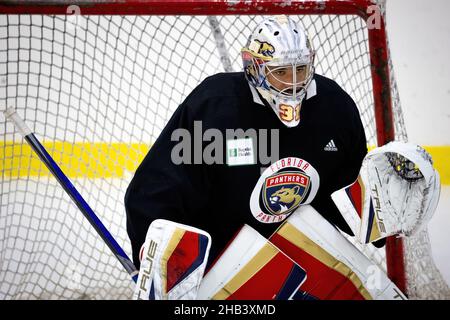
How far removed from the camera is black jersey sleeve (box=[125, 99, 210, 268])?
6.20 feet

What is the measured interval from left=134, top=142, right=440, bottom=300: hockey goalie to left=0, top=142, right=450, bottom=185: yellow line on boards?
116 cm

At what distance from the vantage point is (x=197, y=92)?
199 centimetres

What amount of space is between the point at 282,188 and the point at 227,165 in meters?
0.16

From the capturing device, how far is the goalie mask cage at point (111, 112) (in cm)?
208

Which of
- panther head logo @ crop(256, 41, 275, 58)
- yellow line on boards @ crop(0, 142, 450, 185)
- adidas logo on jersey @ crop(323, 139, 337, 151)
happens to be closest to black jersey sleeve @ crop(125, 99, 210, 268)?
panther head logo @ crop(256, 41, 275, 58)

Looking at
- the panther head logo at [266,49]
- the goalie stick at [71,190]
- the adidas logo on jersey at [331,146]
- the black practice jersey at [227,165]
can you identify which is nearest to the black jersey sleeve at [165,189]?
the black practice jersey at [227,165]

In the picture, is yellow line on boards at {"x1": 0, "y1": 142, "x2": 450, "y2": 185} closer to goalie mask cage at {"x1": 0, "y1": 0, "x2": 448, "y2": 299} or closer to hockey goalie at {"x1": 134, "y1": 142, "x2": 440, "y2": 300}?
goalie mask cage at {"x1": 0, "y1": 0, "x2": 448, "y2": 299}

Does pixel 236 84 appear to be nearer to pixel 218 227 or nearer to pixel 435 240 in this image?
pixel 218 227

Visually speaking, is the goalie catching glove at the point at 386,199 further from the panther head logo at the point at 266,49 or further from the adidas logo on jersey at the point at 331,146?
the panther head logo at the point at 266,49

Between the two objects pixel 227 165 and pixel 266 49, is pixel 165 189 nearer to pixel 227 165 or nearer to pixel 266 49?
pixel 227 165

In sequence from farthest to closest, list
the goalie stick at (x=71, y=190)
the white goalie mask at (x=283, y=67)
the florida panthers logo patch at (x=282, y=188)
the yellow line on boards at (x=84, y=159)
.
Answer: the yellow line on boards at (x=84, y=159) < the goalie stick at (x=71, y=190) < the florida panthers logo patch at (x=282, y=188) < the white goalie mask at (x=283, y=67)

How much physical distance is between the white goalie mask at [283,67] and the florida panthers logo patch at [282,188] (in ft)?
0.47

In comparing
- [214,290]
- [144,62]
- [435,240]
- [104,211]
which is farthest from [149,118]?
[214,290]
